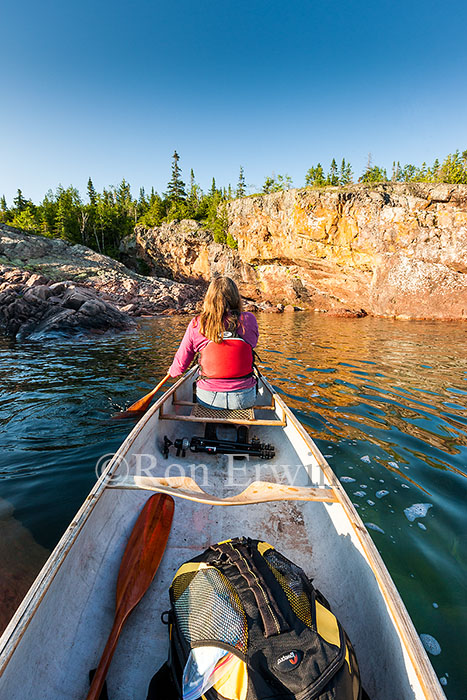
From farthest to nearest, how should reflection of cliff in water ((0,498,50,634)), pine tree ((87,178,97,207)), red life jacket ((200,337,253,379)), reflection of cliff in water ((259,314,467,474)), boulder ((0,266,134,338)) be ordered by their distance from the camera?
1. pine tree ((87,178,97,207))
2. boulder ((0,266,134,338))
3. reflection of cliff in water ((259,314,467,474))
4. red life jacket ((200,337,253,379))
5. reflection of cliff in water ((0,498,50,634))

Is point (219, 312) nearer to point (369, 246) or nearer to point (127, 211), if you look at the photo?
point (369, 246)

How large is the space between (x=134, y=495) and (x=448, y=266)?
92.6ft

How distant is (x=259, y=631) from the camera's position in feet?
3.92

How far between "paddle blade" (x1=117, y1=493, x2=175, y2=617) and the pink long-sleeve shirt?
1.46m

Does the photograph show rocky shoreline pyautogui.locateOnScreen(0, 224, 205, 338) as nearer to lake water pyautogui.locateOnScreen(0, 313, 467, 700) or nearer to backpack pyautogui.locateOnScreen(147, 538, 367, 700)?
lake water pyautogui.locateOnScreen(0, 313, 467, 700)

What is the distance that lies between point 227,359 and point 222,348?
0.48ft

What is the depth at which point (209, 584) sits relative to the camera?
1.45m

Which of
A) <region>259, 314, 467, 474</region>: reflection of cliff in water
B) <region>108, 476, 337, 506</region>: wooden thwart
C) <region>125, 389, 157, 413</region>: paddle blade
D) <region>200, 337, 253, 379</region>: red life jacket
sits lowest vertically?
<region>259, 314, 467, 474</region>: reflection of cliff in water

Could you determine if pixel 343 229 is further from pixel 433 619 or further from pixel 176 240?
pixel 433 619

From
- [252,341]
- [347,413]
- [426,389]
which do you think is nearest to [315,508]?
[252,341]

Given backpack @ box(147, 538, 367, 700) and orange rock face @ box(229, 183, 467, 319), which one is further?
orange rock face @ box(229, 183, 467, 319)

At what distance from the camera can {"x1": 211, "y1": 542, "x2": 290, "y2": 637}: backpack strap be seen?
1.20 metres

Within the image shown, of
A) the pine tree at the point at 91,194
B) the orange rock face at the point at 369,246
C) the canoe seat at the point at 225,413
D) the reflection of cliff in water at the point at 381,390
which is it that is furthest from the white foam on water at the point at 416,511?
the pine tree at the point at 91,194

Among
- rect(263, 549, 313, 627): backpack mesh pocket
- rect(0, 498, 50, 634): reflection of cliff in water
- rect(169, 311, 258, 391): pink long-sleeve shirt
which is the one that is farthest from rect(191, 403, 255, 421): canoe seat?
rect(263, 549, 313, 627): backpack mesh pocket
